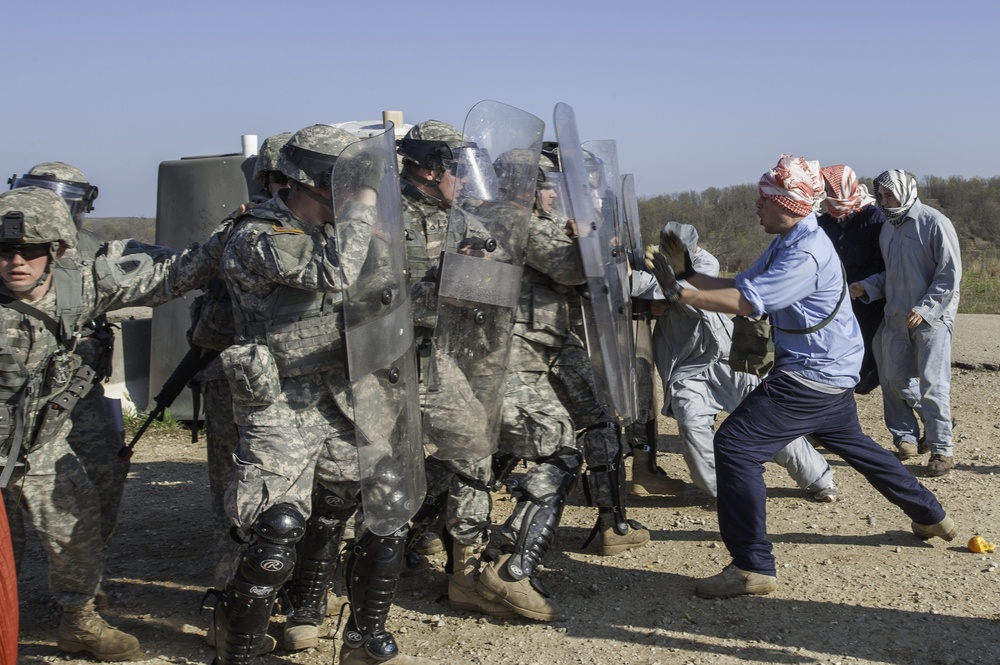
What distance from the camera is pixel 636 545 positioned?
16.9 ft

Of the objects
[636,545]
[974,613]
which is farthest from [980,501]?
[636,545]

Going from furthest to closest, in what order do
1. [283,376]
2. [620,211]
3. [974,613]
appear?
[620,211], [974,613], [283,376]

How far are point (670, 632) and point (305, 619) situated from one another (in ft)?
4.68

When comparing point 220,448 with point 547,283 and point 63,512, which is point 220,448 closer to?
point 63,512

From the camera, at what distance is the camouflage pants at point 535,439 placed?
4.35m

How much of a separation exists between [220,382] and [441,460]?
3.21 feet

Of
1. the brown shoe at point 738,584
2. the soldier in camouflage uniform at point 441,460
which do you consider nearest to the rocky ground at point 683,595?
the brown shoe at point 738,584

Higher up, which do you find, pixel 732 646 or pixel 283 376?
pixel 283 376

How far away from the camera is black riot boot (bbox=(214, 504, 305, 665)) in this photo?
334 centimetres

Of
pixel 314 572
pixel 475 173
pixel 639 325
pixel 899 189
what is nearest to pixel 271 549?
pixel 314 572

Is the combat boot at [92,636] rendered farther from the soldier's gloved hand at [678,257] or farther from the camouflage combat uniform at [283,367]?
the soldier's gloved hand at [678,257]

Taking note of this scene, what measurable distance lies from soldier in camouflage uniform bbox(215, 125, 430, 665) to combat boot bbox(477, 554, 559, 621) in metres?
0.62

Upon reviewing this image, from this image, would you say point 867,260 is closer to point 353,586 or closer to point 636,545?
point 636,545

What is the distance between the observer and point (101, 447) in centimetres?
406
